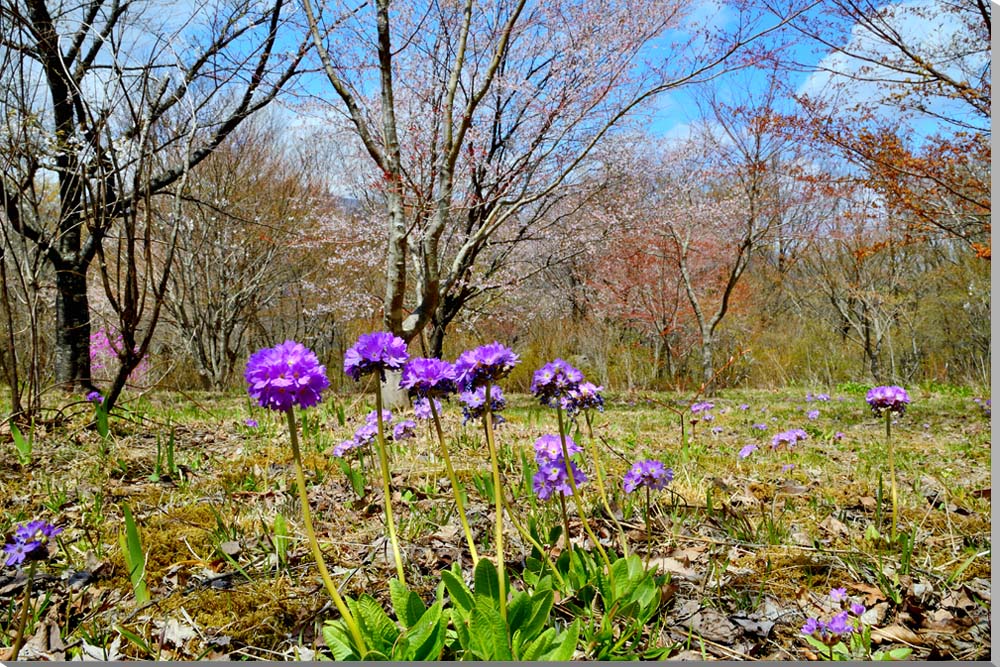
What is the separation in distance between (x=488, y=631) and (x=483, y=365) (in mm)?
421

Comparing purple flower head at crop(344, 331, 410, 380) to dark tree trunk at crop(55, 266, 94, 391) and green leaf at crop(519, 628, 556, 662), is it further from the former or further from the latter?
dark tree trunk at crop(55, 266, 94, 391)

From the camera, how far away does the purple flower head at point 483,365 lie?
1013mm

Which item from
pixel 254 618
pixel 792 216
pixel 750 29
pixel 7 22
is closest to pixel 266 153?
pixel 7 22

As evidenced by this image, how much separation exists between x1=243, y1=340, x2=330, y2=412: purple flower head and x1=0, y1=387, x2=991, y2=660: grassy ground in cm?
56

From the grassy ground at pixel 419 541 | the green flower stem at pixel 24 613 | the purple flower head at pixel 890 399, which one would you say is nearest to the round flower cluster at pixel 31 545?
the green flower stem at pixel 24 613

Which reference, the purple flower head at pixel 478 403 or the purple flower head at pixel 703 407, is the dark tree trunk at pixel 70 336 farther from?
the purple flower head at pixel 703 407

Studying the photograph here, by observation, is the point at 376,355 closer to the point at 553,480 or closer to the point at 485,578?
the point at 485,578

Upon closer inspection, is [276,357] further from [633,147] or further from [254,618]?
[633,147]

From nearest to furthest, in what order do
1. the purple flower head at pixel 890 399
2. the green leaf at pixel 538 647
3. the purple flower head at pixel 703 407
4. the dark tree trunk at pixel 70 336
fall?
1. the green leaf at pixel 538 647
2. the purple flower head at pixel 890 399
3. the purple flower head at pixel 703 407
4. the dark tree trunk at pixel 70 336

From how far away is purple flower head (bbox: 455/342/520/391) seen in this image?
1.01 m

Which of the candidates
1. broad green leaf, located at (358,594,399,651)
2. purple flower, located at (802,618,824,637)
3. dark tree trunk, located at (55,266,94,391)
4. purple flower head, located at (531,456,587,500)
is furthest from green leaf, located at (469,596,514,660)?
dark tree trunk, located at (55,266,94,391)

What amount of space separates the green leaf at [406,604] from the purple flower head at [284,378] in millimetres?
373

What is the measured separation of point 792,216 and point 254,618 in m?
12.9

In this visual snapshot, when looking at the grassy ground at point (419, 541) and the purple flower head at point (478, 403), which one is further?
the purple flower head at point (478, 403)
